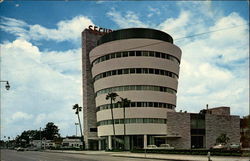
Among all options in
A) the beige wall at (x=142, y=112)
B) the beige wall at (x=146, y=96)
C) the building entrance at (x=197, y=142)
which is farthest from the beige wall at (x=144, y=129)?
the building entrance at (x=197, y=142)

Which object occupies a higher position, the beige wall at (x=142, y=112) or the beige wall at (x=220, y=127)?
the beige wall at (x=142, y=112)

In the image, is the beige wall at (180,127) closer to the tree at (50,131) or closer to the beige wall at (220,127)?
the beige wall at (220,127)

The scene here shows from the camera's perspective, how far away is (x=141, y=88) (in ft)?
273

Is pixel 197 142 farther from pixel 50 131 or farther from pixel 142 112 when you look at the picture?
pixel 50 131

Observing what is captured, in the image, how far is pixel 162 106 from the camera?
8456 cm

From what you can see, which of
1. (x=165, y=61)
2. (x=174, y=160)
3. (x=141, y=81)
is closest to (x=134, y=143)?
(x=141, y=81)

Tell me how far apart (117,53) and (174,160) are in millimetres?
52700

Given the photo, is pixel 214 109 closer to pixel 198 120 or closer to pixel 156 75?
pixel 198 120

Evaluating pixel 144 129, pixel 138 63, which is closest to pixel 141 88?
pixel 138 63

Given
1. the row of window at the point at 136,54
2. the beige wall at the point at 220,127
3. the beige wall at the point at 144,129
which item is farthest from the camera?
the beige wall at the point at 220,127

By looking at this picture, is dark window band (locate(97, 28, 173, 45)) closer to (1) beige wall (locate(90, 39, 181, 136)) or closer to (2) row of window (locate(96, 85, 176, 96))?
(1) beige wall (locate(90, 39, 181, 136))

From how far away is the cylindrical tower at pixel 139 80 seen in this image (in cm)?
8281

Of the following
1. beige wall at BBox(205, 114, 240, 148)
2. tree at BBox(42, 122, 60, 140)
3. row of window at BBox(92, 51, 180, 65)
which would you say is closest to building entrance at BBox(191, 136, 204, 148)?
beige wall at BBox(205, 114, 240, 148)

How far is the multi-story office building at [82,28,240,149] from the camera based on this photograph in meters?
82.9
